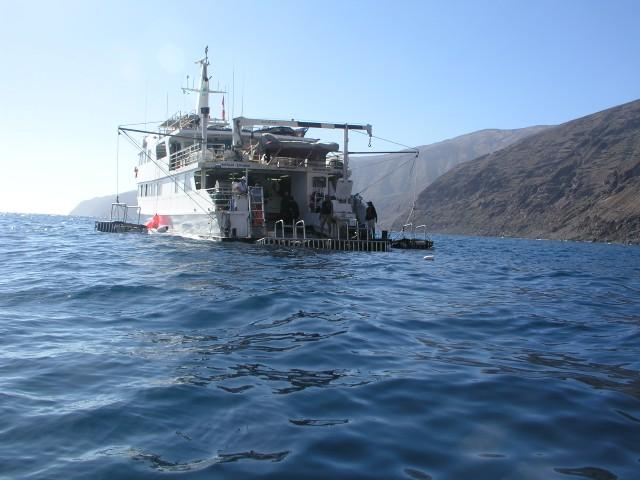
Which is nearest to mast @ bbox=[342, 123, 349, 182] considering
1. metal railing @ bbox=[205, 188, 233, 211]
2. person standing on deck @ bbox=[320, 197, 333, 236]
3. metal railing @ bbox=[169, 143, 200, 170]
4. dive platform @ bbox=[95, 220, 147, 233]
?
person standing on deck @ bbox=[320, 197, 333, 236]

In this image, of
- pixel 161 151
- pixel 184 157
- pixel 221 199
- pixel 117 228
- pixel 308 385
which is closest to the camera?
pixel 308 385

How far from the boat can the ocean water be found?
14.9 meters

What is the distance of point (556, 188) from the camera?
138 metres

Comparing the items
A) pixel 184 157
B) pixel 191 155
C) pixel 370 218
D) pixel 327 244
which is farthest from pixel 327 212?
pixel 184 157

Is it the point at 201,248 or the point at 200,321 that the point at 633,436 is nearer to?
the point at 200,321

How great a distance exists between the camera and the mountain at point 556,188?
11181cm

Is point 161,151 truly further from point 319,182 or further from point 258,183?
point 319,182

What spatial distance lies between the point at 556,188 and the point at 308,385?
481 ft

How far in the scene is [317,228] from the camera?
2862 centimetres

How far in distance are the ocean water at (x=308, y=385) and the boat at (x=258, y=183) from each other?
14.9m

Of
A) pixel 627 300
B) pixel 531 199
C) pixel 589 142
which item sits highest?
pixel 589 142

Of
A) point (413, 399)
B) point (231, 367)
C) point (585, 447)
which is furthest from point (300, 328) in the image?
point (585, 447)

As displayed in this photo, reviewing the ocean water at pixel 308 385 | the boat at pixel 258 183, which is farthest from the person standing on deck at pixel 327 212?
the ocean water at pixel 308 385

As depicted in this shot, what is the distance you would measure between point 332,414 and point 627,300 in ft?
35.4
